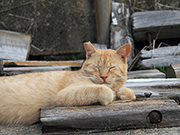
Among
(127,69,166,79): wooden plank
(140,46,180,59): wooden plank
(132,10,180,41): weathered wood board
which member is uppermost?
(132,10,180,41): weathered wood board

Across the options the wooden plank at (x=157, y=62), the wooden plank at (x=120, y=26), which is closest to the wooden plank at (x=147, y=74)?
the wooden plank at (x=157, y=62)

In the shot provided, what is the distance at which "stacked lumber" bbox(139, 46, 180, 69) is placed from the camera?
3.64 m

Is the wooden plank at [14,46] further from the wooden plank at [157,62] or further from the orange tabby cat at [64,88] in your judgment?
the wooden plank at [157,62]

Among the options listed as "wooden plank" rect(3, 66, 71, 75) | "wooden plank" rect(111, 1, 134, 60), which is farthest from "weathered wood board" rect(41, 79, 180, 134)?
"wooden plank" rect(111, 1, 134, 60)

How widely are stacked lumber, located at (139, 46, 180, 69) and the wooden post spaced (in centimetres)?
101

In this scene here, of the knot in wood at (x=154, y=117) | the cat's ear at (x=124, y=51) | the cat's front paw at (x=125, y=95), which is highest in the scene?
the cat's ear at (x=124, y=51)

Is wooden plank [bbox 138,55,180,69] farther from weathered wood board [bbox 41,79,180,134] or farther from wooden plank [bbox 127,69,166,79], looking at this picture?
weathered wood board [bbox 41,79,180,134]

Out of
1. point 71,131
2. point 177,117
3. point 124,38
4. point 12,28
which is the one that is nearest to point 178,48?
point 124,38

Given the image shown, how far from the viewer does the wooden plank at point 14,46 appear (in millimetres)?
3687

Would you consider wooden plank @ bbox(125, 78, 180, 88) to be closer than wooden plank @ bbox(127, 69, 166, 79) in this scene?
Yes

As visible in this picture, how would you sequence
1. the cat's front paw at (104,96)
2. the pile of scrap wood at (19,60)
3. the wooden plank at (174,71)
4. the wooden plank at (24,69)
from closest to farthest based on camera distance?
1. the cat's front paw at (104,96)
2. the wooden plank at (174,71)
3. the wooden plank at (24,69)
4. the pile of scrap wood at (19,60)

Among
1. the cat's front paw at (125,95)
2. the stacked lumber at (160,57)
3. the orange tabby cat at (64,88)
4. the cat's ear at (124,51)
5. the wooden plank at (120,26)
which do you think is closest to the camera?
the orange tabby cat at (64,88)

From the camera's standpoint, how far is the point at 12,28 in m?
4.55

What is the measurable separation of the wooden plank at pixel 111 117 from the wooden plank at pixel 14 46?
7.71ft
